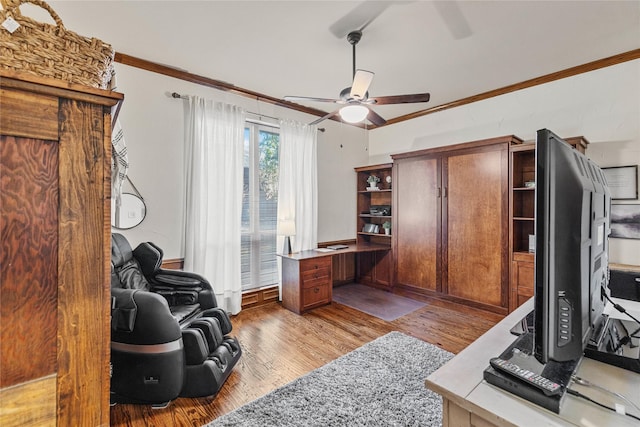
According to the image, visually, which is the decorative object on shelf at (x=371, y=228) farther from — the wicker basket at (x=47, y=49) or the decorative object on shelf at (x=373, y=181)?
the wicker basket at (x=47, y=49)

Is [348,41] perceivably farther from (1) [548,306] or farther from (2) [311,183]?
(1) [548,306]

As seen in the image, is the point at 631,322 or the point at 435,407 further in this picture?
the point at 435,407

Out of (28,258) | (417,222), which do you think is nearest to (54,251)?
(28,258)

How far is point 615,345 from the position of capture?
92 centimetres

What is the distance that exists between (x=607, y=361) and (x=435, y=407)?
1199 millimetres

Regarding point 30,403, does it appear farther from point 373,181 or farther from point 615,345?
point 373,181

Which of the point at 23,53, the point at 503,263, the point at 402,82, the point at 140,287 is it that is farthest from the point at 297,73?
the point at 503,263

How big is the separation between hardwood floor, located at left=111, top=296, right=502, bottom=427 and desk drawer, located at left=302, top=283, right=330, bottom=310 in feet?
0.29

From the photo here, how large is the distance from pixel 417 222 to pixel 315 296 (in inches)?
66.6

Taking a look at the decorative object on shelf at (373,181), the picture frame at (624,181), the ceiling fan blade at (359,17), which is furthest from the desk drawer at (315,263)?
the picture frame at (624,181)

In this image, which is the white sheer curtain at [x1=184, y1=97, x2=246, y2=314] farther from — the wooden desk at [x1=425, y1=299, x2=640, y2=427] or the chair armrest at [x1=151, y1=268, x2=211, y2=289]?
the wooden desk at [x1=425, y1=299, x2=640, y2=427]

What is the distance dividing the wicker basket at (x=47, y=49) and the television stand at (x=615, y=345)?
5.27 feet

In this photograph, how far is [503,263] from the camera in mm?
3193

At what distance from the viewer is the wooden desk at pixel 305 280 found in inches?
133
